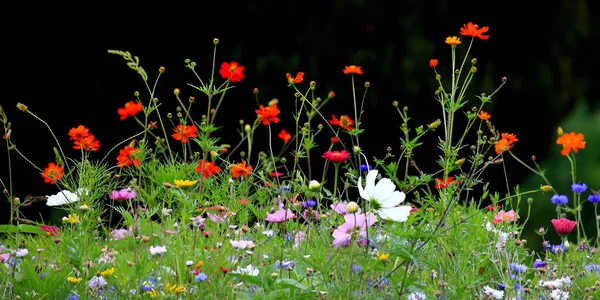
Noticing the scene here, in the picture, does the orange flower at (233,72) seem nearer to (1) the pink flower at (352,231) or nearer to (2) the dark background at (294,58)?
(1) the pink flower at (352,231)

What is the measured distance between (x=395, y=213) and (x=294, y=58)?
114 inches

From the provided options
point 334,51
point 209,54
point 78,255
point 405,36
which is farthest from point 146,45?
point 78,255

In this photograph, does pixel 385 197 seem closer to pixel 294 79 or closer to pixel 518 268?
pixel 518 268

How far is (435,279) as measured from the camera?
2.45 metres

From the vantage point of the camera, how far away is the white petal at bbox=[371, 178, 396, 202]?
2076 millimetres

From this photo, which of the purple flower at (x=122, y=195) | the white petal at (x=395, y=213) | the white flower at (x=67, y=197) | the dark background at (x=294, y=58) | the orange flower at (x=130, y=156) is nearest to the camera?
the white petal at (x=395, y=213)

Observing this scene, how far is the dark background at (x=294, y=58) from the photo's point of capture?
193 inches

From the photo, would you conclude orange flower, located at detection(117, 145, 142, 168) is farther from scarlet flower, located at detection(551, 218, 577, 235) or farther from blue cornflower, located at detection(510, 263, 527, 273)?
scarlet flower, located at detection(551, 218, 577, 235)

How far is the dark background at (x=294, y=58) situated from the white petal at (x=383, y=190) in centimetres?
279

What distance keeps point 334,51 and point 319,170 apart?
26.6 inches

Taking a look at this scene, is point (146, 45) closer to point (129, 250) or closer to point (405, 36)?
point (405, 36)

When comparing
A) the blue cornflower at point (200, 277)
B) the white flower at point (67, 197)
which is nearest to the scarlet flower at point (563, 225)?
the blue cornflower at point (200, 277)

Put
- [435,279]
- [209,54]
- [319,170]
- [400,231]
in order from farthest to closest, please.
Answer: [209,54] < [319,170] < [435,279] < [400,231]

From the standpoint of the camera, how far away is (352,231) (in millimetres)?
2182
